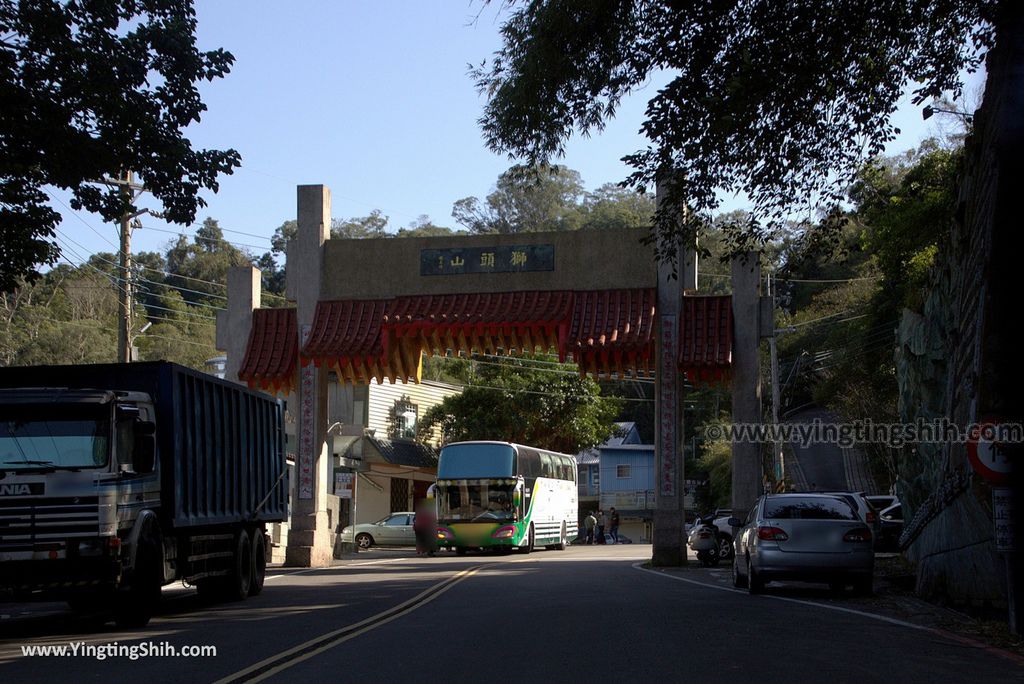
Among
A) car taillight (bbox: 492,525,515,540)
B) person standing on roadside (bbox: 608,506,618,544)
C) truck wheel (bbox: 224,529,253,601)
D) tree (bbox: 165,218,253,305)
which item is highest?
tree (bbox: 165,218,253,305)

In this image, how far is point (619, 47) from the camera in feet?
51.4

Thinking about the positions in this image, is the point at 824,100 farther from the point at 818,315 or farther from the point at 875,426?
the point at 818,315

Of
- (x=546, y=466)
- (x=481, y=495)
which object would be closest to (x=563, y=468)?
(x=546, y=466)

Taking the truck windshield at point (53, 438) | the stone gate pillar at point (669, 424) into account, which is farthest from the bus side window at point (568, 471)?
the truck windshield at point (53, 438)

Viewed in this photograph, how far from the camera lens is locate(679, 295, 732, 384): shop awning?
26516 mm

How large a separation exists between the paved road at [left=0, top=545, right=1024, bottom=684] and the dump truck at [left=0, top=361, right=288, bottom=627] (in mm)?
668

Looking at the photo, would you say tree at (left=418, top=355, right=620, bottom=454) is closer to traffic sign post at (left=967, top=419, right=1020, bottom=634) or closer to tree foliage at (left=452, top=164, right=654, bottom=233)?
tree foliage at (left=452, top=164, right=654, bottom=233)

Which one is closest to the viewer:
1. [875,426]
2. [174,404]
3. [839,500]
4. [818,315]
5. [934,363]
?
[174,404]

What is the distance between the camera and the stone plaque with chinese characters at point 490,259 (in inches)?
1104

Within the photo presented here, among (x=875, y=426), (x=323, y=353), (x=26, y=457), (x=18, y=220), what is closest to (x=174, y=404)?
(x=26, y=457)

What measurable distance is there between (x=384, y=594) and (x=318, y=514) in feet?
35.9

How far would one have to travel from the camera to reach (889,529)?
33.8 metres

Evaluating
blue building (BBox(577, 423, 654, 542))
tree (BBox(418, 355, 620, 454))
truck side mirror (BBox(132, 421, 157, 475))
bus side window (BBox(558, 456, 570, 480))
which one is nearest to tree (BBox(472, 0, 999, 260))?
truck side mirror (BBox(132, 421, 157, 475))

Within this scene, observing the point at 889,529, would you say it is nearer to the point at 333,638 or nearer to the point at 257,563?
the point at 257,563
